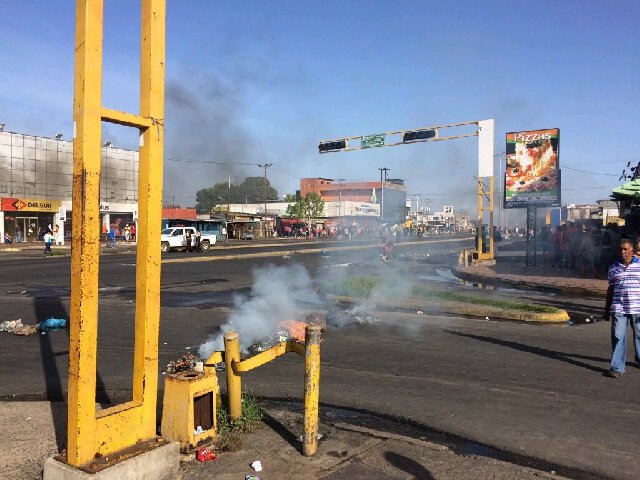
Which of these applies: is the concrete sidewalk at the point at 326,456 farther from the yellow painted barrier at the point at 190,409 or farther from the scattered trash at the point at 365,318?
the scattered trash at the point at 365,318

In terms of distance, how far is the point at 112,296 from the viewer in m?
12.5

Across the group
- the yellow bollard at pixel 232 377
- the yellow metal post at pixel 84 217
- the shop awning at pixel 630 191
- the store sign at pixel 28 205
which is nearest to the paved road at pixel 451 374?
the yellow bollard at pixel 232 377

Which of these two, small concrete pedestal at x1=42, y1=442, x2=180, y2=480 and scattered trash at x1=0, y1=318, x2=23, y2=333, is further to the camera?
scattered trash at x1=0, y1=318, x2=23, y2=333

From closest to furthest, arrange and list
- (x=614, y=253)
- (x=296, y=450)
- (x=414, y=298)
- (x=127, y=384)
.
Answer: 1. (x=296, y=450)
2. (x=127, y=384)
3. (x=414, y=298)
4. (x=614, y=253)

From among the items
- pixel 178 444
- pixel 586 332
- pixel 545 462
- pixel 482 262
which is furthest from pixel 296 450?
pixel 482 262

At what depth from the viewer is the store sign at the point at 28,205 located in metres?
40.6

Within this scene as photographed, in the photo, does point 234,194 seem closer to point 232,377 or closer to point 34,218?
point 34,218

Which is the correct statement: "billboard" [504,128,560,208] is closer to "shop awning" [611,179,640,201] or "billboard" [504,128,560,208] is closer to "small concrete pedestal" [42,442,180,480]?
"shop awning" [611,179,640,201]

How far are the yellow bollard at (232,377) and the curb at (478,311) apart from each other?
22.4ft

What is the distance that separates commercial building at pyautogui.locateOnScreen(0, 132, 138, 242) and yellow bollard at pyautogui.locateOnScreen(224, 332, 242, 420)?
42965 millimetres

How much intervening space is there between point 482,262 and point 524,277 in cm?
571

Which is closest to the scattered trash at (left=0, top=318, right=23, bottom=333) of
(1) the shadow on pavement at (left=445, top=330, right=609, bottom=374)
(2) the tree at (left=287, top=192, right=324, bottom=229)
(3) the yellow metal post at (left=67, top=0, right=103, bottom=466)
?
(3) the yellow metal post at (left=67, top=0, right=103, bottom=466)

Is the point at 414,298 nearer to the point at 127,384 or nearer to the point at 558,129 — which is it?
the point at 127,384

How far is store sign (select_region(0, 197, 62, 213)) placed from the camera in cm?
4059
